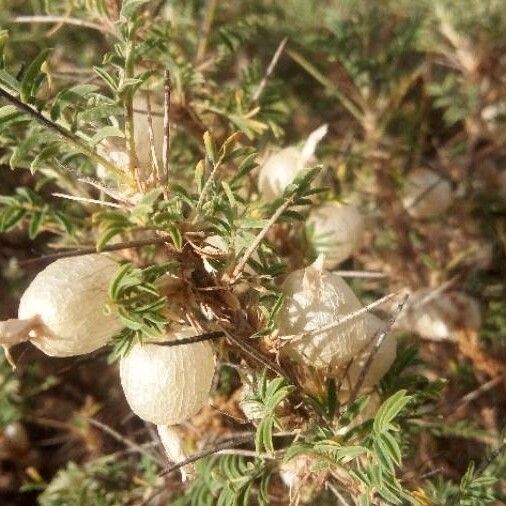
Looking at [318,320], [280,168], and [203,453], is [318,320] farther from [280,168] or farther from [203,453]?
[280,168]

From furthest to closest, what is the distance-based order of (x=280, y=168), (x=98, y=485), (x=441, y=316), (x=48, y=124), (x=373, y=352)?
→ 1. (x=441, y=316)
2. (x=98, y=485)
3. (x=280, y=168)
4. (x=373, y=352)
5. (x=48, y=124)

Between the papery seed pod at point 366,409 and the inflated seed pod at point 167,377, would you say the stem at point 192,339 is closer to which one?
the inflated seed pod at point 167,377

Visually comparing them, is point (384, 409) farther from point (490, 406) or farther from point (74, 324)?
point (490, 406)

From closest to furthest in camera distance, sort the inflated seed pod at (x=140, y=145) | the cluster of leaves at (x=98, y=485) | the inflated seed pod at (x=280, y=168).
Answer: the inflated seed pod at (x=140, y=145), the inflated seed pod at (x=280, y=168), the cluster of leaves at (x=98, y=485)

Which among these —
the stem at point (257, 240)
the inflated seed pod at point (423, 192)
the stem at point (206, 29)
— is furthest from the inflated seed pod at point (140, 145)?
the inflated seed pod at point (423, 192)

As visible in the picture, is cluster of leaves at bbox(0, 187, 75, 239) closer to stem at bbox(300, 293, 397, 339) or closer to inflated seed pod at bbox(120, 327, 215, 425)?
inflated seed pod at bbox(120, 327, 215, 425)

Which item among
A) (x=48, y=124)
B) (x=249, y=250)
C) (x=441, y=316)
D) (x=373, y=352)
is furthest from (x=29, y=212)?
(x=441, y=316)
